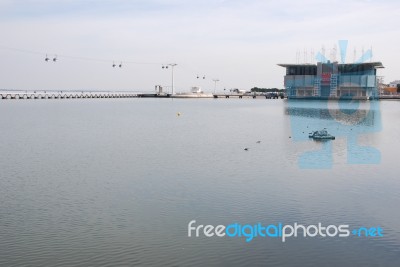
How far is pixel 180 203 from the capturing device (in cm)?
3291

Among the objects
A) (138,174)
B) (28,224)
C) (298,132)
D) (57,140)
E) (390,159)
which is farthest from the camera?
(298,132)

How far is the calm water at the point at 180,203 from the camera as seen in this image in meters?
23.5

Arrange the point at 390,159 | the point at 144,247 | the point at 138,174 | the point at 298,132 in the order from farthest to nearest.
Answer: the point at 298,132 < the point at 390,159 < the point at 138,174 < the point at 144,247

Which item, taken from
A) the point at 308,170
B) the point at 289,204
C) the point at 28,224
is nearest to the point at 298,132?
the point at 308,170

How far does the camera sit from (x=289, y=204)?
107 ft

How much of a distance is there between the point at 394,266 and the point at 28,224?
64.2 ft

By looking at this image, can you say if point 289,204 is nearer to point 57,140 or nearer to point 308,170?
point 308,170

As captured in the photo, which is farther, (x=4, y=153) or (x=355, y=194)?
(x=4, y=153)

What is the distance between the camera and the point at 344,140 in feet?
247

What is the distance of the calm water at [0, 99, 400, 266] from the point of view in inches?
925

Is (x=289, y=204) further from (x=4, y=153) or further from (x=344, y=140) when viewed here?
(x=344, y=140)

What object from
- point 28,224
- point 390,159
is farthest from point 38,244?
point 390,159

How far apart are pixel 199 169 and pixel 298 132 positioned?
4584 cm

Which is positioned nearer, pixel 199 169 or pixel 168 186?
pixel 168 186
